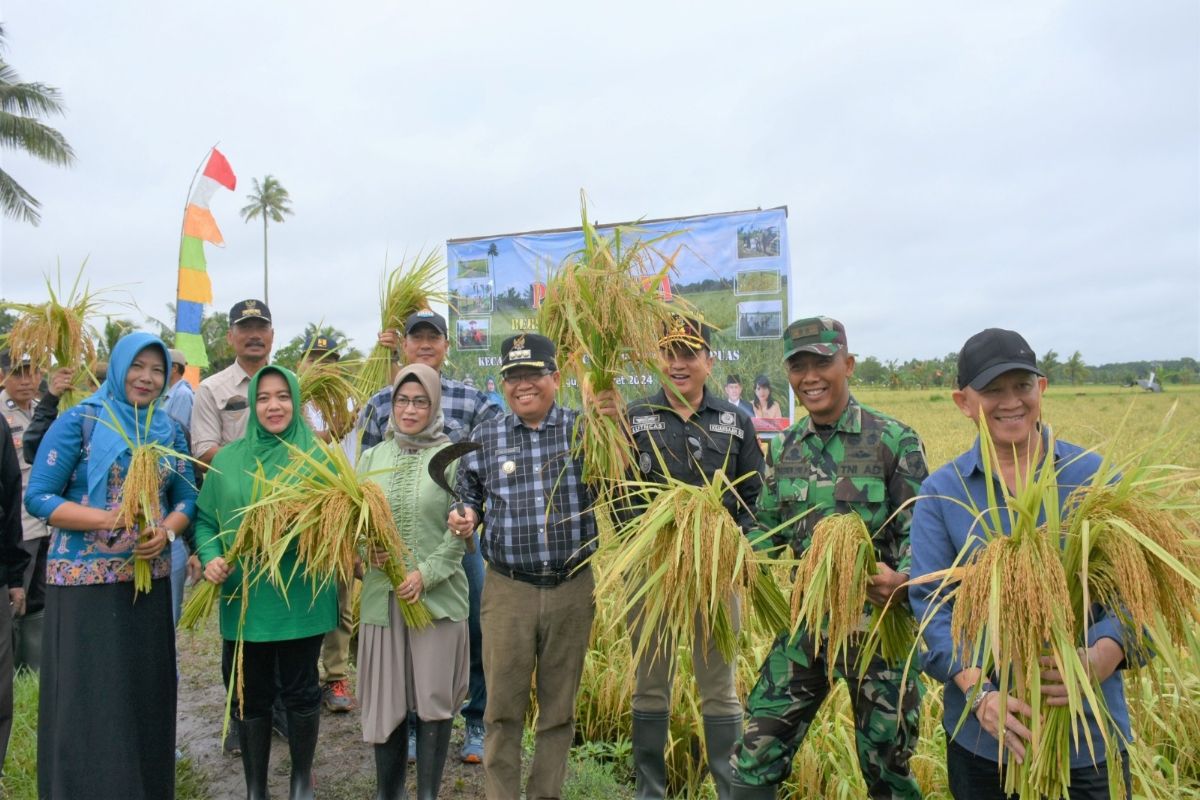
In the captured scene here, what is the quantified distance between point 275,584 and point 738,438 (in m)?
2.18

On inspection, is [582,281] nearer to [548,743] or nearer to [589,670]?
[548,743]

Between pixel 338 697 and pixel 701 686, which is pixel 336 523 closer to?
pixel 701 686

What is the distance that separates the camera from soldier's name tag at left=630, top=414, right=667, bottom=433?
3.54 meters

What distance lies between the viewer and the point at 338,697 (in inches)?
188

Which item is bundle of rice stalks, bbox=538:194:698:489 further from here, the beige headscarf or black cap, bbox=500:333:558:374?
the beige headscarf

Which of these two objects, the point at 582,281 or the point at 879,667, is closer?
the point at 879,667

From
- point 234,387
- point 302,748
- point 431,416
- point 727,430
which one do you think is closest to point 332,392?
point 234,387

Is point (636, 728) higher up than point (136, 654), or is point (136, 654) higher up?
point (136, 654)

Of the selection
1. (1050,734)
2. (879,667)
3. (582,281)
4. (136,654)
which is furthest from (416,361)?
(1050,734)

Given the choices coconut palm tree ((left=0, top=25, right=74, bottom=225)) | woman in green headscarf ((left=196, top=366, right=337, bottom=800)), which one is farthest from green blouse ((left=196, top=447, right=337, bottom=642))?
coconut palm tree ((left=0, top=25, right=74, bottom=225))

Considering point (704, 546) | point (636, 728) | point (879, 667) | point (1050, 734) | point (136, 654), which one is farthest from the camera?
point (636, 728)

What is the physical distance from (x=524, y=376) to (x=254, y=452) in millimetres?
1339

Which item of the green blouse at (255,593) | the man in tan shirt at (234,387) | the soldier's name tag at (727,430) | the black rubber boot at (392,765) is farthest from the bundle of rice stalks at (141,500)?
the soldier's name tag at (727,430)

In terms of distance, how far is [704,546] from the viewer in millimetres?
2502
